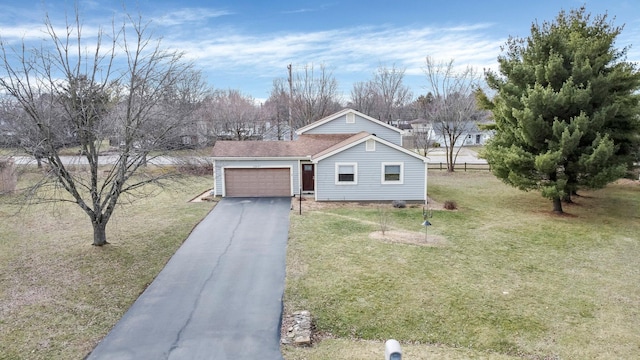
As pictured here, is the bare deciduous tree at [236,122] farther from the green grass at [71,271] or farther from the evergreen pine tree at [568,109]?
the evergreen pine tree at [568,109]

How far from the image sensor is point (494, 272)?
1142 cm

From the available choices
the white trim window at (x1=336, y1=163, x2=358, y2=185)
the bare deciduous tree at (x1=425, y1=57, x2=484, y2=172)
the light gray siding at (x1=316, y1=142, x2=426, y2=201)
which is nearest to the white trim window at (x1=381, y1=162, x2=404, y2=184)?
the light gray siding at (x1=316, y1=142, x2=426, y2=201)

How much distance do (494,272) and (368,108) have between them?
1662 inches

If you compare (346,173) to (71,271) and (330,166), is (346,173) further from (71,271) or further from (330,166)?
(71,271)

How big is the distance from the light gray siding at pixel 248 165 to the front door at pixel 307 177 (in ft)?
1.26

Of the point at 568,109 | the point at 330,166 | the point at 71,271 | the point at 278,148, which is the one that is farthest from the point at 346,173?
the point at 71,271

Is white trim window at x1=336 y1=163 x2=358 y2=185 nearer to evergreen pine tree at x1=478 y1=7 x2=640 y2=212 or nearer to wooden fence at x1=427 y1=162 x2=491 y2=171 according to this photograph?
evergreen pine tree at x1=478 y1=7 x2=640 y2=212

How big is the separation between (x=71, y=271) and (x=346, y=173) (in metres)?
13.1

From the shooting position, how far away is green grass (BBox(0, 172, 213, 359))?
7988 millimetres

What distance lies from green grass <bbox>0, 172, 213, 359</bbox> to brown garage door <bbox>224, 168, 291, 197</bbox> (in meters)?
3.35

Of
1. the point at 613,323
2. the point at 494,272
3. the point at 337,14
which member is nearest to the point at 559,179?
the point at 494,272

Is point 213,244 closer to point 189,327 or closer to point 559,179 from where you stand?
point 189,327

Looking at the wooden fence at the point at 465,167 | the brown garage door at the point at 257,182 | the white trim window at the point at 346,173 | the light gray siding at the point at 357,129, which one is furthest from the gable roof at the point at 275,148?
the wooden fence at the point at 465,167

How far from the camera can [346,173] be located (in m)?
20.8
